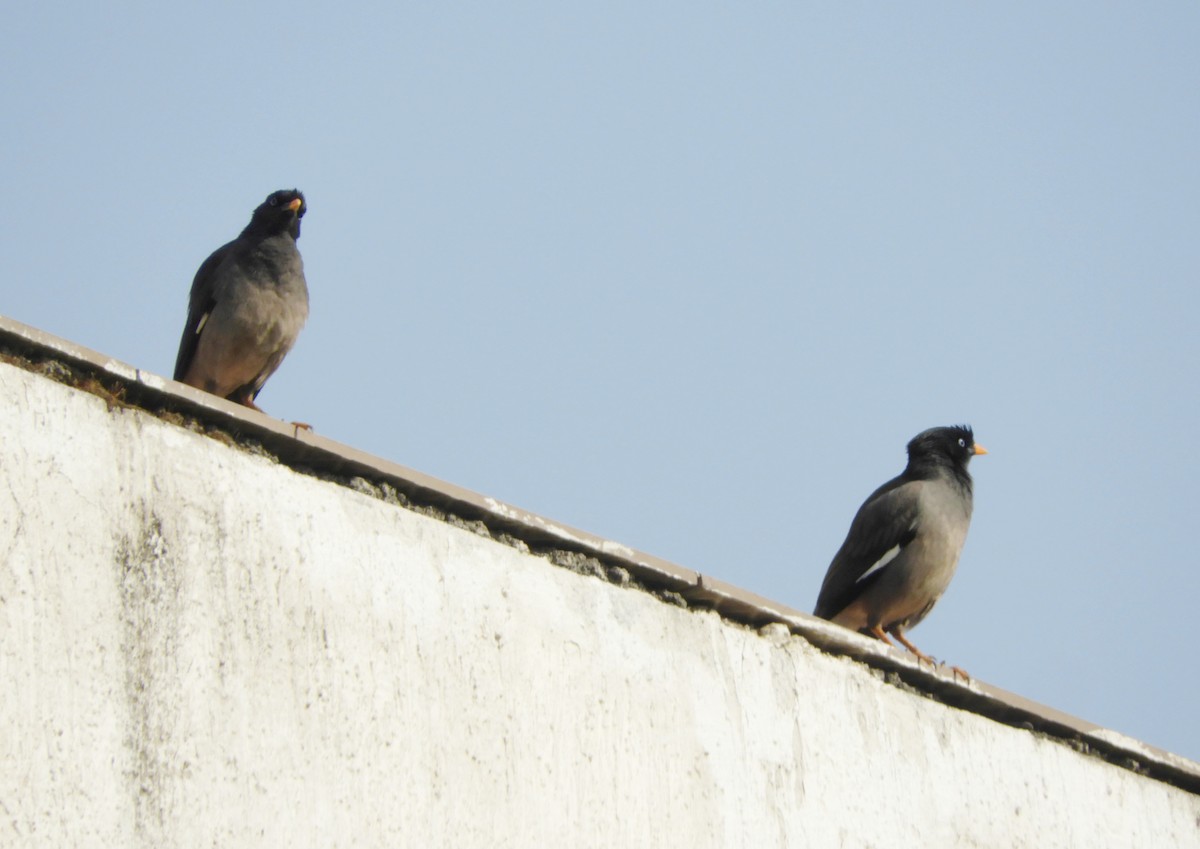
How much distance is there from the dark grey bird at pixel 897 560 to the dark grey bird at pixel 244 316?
117 inches

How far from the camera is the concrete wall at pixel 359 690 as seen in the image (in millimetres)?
3451

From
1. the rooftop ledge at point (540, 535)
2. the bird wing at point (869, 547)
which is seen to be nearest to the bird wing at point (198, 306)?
the bird wing at point (869, 547)

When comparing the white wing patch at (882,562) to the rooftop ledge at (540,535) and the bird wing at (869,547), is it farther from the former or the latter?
the rooftop ledge at (540,535)

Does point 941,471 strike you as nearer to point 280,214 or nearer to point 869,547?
point 869,547

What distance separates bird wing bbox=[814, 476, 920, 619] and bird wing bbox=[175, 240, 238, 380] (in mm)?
3399

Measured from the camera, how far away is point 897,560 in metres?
7.52

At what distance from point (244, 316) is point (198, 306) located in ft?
1.58

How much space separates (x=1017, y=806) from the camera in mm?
5008

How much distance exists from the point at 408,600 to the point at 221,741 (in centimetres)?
66

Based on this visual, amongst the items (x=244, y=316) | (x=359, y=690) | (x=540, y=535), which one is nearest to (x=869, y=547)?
(x=244, y=316)

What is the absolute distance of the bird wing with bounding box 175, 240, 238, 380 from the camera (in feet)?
26.6

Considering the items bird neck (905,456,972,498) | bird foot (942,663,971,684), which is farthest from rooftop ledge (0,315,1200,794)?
bird neck (905,456,972,498)

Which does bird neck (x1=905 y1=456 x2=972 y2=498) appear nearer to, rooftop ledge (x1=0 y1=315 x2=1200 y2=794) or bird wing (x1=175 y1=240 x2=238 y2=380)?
rooftop ledge (x1=0 y1=315 x2=1200 y2=794)

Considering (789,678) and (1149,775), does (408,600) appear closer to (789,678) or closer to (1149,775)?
(789,678)
